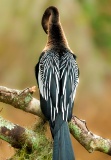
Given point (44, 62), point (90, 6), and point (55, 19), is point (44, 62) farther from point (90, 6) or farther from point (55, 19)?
point (90, 6)

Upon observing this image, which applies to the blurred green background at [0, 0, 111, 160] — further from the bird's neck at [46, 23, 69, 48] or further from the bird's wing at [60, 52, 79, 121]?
the bird's wing at [60, 52, 79, 121]

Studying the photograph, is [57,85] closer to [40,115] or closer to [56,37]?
[40,115]

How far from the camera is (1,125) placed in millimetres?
3066

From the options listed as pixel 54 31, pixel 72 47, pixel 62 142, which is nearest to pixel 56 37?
pixel 54 31

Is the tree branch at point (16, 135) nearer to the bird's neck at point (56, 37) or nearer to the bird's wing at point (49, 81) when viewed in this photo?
the bird's wing at point (49, 81)

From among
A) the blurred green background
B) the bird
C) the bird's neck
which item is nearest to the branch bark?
the bird

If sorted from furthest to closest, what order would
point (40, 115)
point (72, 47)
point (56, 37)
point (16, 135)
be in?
point (72, 47), point (56, 37), point (40, 115), point (16, 135)

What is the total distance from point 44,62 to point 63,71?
0.51 feet

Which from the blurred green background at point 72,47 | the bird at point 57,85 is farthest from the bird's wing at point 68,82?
the blurred green background at point 72,47

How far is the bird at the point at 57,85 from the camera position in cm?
315

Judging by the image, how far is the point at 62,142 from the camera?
3129 millimetres

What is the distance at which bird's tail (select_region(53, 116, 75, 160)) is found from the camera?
3.06 m

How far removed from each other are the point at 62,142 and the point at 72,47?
9.13 feet

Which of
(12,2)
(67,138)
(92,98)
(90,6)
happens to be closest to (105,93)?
(92,98)
